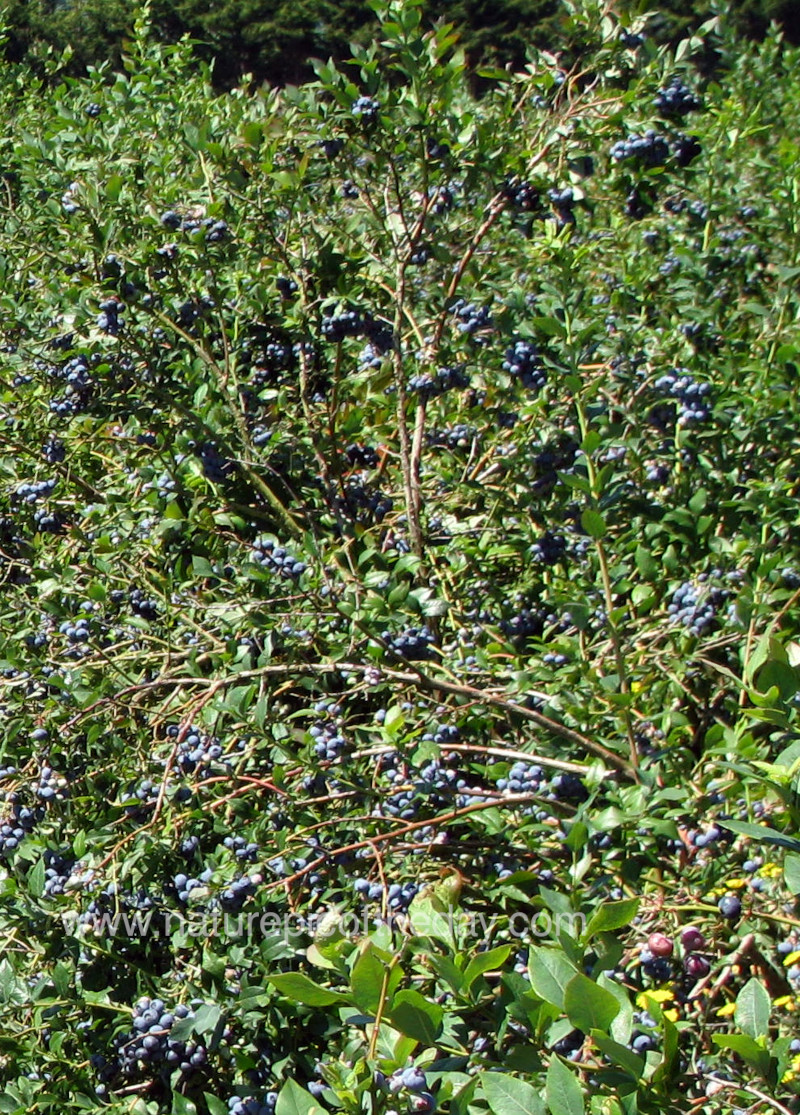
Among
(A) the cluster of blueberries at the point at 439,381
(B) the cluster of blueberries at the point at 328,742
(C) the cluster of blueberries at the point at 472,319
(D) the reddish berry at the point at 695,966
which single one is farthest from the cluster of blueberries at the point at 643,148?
(D) the reddish berry at the point at 695,966

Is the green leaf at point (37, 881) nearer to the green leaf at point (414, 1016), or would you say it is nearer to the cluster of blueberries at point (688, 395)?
the green leaf at point (414, 1016)

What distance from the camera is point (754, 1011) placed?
1.10 meters

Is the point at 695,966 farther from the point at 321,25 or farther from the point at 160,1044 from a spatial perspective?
the point at 321,25

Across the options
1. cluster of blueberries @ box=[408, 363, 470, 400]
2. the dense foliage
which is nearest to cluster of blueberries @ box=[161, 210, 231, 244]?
cluster of blueberries @ box=[408, 363, 470, 400]

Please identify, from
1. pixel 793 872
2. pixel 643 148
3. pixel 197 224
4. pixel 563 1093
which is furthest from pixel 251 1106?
pixel 643 148

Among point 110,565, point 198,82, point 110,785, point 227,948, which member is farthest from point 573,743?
point 198,82

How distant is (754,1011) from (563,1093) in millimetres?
242

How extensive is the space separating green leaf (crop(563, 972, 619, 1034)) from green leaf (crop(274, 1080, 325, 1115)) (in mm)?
238

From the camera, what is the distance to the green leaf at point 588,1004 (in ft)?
3.30

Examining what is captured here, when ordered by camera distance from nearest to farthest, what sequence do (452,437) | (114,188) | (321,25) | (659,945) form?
(659,945) → (114,188) → (452,437) → (321,25)

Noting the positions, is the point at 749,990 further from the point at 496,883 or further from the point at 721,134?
the point at 721,134

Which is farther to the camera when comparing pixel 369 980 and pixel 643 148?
pixel 643 148

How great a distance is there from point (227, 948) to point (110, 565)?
2.56ft

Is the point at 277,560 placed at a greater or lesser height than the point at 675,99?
lesser
